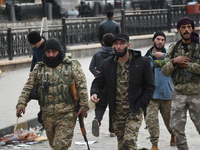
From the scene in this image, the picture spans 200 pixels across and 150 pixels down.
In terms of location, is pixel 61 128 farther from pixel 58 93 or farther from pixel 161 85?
pixel 161 85

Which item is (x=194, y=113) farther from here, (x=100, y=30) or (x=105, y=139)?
(x=100, y=30)

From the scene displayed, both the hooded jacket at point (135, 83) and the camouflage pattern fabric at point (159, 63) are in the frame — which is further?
the camouflage pattern fabric at point (159, 63)

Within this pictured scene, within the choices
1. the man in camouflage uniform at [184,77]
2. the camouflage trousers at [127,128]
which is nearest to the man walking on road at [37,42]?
the man in camouflage uniform at [184,77]

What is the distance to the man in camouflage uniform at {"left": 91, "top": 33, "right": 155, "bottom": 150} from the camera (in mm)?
6293

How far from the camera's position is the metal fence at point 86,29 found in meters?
17.6

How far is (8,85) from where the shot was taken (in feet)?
47.0

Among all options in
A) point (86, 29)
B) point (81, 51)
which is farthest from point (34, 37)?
point (86, 29)

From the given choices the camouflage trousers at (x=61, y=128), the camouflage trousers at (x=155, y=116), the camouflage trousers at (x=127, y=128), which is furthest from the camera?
the camouflage trousers at (x=155, y=116)

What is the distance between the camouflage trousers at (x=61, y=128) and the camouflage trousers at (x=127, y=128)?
53 centimetres

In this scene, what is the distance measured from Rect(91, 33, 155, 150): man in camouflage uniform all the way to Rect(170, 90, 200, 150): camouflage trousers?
0.61m

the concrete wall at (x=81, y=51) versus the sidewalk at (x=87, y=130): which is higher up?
the concrete wall at (x=81, y=51)

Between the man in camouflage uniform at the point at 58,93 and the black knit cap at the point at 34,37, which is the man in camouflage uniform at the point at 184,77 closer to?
the man in camouflage uniform at the point at 58,93

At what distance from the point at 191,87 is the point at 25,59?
471 inches

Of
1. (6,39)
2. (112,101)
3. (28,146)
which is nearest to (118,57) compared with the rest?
(112,101)
